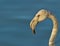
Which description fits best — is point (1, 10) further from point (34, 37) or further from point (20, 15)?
point (34, 37)

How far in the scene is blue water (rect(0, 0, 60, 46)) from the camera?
7.06 metres

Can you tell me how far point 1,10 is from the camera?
28.1 ft

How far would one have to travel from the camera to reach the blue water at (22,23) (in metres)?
7.06

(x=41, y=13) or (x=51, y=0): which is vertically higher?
(x=51, y=0)

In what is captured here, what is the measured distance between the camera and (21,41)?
7.08 m

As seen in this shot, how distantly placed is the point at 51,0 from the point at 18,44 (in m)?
2.65

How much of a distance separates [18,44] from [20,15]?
4.62ft

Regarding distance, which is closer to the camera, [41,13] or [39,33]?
[41,13]

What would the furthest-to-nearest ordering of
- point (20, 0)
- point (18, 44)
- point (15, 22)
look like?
point (20, 0)
point (15, 22)
point (18, 44)

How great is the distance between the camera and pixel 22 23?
7832 millimetres

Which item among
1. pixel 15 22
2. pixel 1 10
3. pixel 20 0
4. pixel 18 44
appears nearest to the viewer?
pixel 18 44

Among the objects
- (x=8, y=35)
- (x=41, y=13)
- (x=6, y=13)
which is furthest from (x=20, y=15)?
(x=41, y=13)

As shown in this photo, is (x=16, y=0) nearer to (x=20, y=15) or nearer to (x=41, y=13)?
(x=20, y=15)

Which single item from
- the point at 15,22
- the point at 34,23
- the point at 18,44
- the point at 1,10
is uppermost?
the point at 1,10
